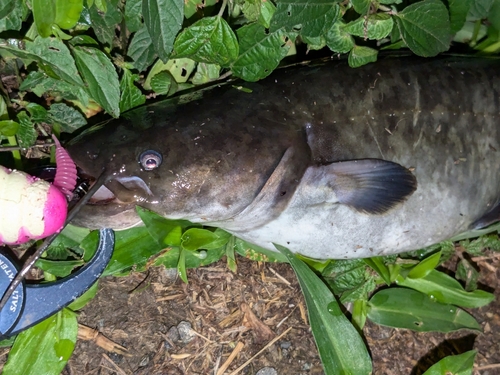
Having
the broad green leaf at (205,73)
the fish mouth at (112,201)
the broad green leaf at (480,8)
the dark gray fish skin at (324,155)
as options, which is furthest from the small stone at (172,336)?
the broad green leaf at (480,8)

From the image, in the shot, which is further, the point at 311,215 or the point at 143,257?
the point at 143,257

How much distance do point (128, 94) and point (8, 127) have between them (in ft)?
1.90

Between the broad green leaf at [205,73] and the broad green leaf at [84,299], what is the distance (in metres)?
1.14

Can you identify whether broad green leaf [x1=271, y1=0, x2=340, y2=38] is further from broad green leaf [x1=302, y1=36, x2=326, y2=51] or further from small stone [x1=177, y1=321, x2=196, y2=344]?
small stone [x1=177, y1=321, x2=196, y2=344]

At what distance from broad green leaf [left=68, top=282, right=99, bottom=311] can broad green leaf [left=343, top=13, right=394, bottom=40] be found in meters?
1.73

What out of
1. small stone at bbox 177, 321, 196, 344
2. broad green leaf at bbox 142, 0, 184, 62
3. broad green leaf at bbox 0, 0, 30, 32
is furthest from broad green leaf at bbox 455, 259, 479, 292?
broad green leaf at bbox 0, 0, 30, 32

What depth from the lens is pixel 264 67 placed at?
9.01ft

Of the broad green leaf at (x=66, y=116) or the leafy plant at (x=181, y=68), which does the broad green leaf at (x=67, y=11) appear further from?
the broad green leaf at (x=66, y=116)

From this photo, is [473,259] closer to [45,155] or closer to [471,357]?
[471,357]

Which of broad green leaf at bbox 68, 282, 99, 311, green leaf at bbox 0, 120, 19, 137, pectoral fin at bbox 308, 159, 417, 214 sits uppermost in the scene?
→ green leaf at bbox 0, 120, 19, 137

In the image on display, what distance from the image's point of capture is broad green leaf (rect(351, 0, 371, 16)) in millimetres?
2623

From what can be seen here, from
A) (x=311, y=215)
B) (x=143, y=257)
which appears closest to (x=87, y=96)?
(x=143, y=257)

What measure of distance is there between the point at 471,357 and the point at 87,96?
239 centimetres

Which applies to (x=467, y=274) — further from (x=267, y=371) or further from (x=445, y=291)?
(x=267, y=371)
